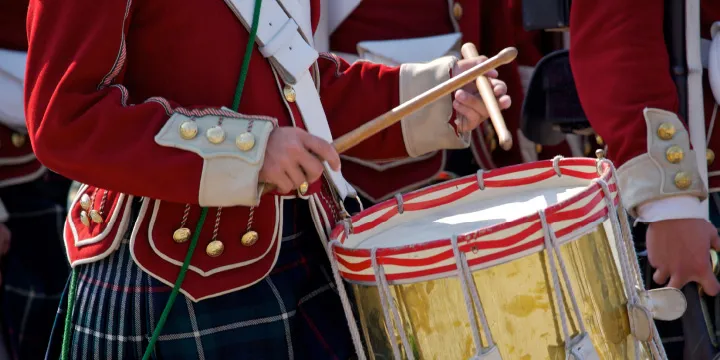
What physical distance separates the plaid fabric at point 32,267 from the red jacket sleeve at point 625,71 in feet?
5.60

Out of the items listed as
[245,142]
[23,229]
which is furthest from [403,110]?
[23,229]

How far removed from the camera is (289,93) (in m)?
1.92

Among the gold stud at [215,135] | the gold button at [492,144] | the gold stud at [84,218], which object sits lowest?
the gold button at [492,144]

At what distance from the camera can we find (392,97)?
218cm

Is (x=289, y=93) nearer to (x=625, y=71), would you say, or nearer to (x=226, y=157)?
(x=226, y=157)

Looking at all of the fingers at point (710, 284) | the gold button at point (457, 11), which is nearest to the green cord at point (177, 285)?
the fingers at point (710, 284)

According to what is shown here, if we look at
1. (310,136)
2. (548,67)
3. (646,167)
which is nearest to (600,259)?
(310,136)

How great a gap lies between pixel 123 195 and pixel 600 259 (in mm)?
834

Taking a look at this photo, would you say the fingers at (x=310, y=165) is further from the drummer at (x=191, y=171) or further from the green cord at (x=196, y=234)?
the green cord at (x=196, y=234)

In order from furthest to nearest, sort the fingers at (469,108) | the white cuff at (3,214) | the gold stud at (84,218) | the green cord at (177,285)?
the white cuff at (3,214) → the fingers at (469,108) → the gold stud at (84,218) → the green cord at (177,285)

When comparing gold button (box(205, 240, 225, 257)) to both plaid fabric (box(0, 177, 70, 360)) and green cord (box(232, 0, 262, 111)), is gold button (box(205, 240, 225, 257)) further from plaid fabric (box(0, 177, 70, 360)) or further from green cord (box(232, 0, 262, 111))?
plaid fabric (box(0, 177, 70, 360))

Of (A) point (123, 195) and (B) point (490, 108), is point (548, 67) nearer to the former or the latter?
(B) point (490, 108)

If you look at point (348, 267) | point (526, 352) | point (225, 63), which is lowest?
point (526, 352)

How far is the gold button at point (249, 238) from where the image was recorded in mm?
1832
